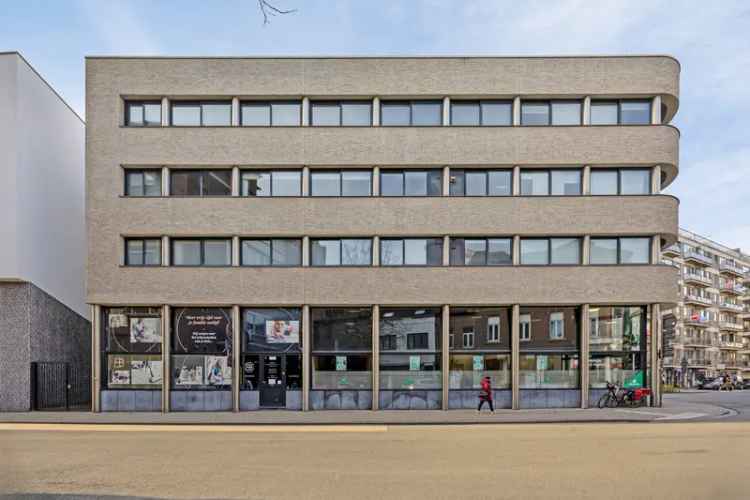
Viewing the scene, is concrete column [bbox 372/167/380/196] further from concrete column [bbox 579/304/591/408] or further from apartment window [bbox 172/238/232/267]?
concrete column [bbox 579/304/591/408]

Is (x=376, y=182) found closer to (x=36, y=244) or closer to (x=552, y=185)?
(x=552, y=185)

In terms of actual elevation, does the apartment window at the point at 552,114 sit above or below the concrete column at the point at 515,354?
above

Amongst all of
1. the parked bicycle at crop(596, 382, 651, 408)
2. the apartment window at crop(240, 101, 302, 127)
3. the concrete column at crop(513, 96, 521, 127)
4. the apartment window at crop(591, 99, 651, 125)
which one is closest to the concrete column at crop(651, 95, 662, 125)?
the apartment window at crop(591, 99, 651, 125)

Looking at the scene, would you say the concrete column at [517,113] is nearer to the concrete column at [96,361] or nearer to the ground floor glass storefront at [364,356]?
the ground floor glass storefront at [364,356]

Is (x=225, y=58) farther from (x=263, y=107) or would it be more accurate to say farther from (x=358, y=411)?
(x=358, y=411)

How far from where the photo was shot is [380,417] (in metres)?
21.7

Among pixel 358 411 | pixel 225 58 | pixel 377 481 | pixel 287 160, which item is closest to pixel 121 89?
pixel 225 58

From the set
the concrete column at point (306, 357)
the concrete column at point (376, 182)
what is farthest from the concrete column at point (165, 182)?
the concrete column at point (376, 182)

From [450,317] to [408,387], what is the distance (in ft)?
11.3

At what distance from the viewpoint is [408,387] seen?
25.2 meters

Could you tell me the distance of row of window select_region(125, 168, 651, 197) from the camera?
1014 inches

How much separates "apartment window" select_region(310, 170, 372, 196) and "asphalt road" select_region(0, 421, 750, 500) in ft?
36.6

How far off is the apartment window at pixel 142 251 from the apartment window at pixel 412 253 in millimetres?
9641

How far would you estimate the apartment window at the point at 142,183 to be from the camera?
1015 inches
